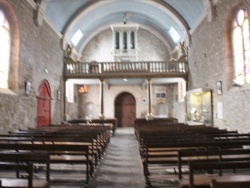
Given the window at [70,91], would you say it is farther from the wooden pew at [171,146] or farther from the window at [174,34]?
the wooden pew at [171,146]

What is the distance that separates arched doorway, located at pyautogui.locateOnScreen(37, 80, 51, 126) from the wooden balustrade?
11.0ft

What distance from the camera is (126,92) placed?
2366 cm

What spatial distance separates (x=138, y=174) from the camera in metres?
6.11

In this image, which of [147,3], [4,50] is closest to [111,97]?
[147,3]

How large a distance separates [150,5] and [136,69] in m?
4.59

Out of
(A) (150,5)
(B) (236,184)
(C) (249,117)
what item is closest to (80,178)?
(B) (236,184)

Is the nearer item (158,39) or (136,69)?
(136,69)

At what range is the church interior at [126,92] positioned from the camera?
17.1 ft

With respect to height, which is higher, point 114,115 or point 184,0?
point 184,0

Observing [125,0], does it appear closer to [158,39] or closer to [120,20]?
[120,20]

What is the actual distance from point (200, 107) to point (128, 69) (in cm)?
614

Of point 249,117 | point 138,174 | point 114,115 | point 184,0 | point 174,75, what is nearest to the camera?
point 138,174

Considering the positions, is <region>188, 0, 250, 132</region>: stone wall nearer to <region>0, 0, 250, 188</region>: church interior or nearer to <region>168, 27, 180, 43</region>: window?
<region>0, 0, 250, 188</region>: church interior

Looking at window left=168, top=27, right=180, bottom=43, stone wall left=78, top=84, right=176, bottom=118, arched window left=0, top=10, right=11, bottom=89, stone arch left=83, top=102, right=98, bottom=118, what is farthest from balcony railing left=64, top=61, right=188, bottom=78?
arched window left=0, top=10, right=11, bottom=89
